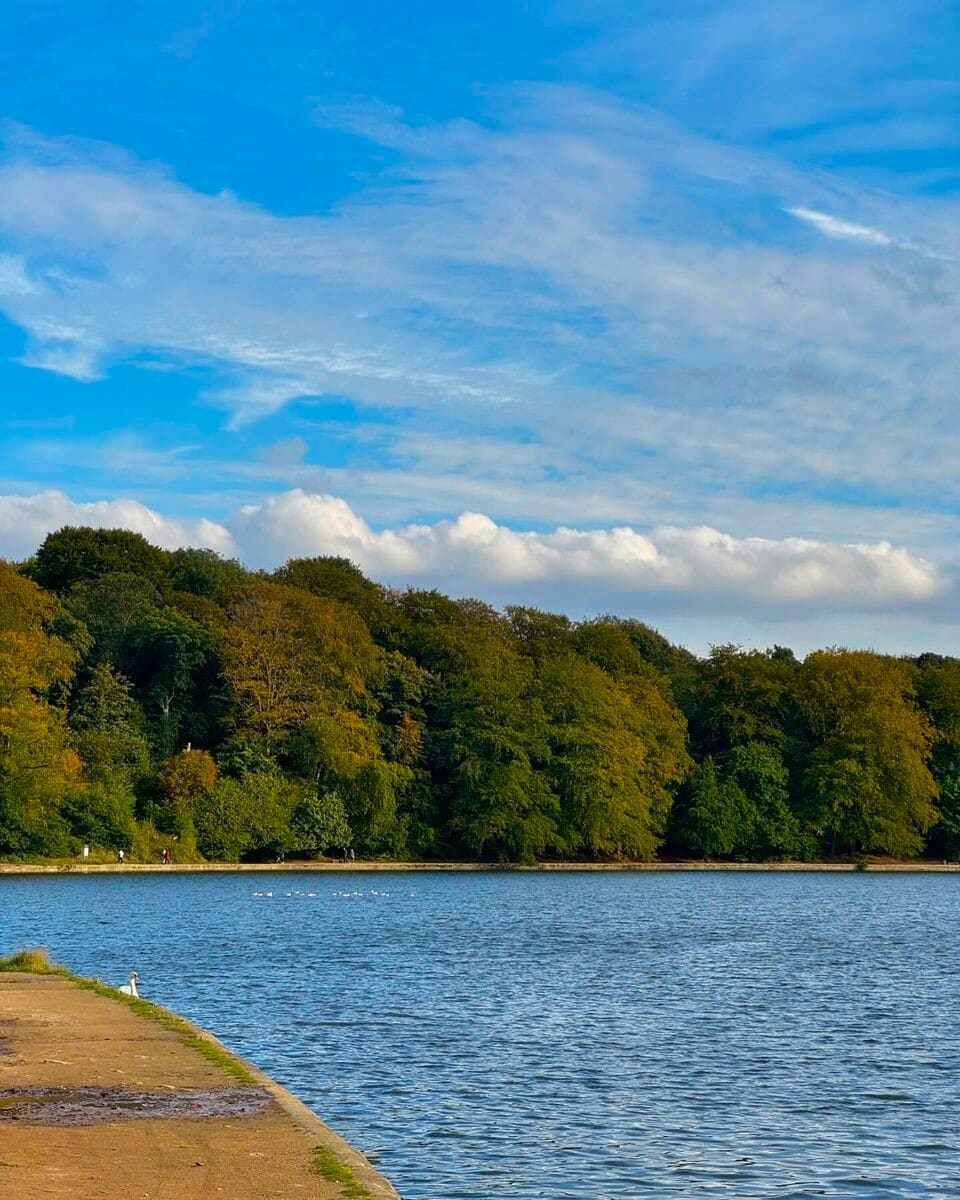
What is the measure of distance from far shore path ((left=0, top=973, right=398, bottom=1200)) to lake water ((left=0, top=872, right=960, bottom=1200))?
1.93m

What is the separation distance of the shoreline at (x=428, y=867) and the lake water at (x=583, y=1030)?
27152mm

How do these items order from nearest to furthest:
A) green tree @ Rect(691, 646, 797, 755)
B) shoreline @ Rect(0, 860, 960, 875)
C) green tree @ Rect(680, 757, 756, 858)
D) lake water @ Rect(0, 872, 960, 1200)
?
lake water @ Rect(0, 872, 960, 1200), shoreline @ Rect(0, 860, 960, 875), green tree @ Rect(680, 757, 756, 858), green tree @ Rect(691, 646, 797, 755)

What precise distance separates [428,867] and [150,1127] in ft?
306

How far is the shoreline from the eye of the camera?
94688 mm

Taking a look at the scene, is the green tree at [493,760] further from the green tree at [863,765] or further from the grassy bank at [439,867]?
the green tree at [863,765]

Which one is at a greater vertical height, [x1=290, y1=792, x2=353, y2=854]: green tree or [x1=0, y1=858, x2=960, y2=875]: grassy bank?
[x1=290, y1=792, x2=353, y2=854]: green tree

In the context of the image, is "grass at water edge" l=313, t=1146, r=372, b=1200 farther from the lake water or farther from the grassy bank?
the grassy bank

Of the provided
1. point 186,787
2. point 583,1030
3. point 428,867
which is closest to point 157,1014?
point 583,1030

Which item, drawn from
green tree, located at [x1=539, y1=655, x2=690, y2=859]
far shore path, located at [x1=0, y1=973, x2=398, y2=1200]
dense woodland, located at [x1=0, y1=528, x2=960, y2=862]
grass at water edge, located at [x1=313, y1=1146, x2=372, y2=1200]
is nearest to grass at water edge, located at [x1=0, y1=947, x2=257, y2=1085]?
far shore path, located at [x1=0, y1=973, x2=398, y2=1200]

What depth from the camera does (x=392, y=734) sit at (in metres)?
115

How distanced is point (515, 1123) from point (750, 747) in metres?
104

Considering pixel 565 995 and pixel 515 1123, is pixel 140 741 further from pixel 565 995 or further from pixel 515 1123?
pixel 515 1123

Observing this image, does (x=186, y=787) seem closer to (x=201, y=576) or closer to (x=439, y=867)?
(x=439, y=867)

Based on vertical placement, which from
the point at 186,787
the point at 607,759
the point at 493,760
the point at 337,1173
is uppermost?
the point at 607,759
